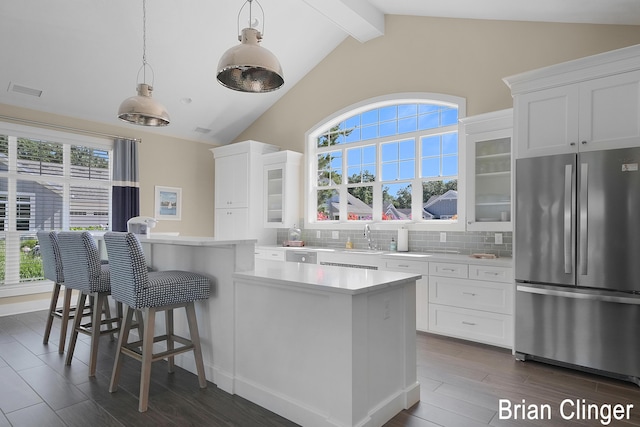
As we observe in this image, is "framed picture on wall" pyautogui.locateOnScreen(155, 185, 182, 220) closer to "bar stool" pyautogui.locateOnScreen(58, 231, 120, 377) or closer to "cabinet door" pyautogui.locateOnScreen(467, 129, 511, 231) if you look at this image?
"bar stool" pyautogui.locateOnScreen(58, 231, 120, 377)

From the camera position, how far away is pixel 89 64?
4.63 meters

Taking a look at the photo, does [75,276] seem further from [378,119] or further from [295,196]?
[378,119]

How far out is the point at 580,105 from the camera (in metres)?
2.99

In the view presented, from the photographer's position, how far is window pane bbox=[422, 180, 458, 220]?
14.9 feet

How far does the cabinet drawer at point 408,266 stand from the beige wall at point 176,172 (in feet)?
12.6

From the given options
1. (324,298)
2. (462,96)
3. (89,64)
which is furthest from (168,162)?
(324,298)

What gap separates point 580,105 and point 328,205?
3462 millimetres

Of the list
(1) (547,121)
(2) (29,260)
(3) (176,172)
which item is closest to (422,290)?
(1) (547,121)

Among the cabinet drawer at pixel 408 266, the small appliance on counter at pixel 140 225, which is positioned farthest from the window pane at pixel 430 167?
the small appliance on counter at pixel 140 225

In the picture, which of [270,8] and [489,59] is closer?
[489,59]

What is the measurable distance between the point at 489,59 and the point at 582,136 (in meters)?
1.65

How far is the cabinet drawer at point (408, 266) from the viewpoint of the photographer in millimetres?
3934

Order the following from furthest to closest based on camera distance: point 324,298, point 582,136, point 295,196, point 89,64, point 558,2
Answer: point 295,196, point 89,64, point 558,2, point 582,136, point 324,298

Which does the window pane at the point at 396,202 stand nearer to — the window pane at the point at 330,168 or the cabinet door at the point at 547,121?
the window pane at the point at 330,168
